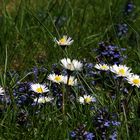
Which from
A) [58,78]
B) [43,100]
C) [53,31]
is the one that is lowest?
[43,100]

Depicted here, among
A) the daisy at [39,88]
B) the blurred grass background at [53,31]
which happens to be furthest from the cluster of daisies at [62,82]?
the blurred grass background at [53,31]

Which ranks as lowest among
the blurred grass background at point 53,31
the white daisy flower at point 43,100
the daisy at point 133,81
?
the white daisy flower at point 43,100

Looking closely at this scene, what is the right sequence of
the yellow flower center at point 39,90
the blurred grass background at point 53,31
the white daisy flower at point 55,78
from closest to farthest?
1. the yellow flower center at point 39,90
2. the white daisy flower at point 55,78
3. the blurred grass background at point 53,31

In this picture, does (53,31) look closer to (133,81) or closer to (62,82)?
(62,82)

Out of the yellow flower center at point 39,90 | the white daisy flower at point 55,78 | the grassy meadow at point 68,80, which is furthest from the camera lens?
the white daisy flower at point 55,78

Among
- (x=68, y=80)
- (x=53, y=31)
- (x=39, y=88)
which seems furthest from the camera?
(x=53, y=31)

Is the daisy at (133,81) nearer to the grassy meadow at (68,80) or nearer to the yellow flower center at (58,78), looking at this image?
the grassy meadow at (68,80)

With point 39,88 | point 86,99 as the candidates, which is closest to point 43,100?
point 39,88

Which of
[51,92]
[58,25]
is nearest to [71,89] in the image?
[51,92]
